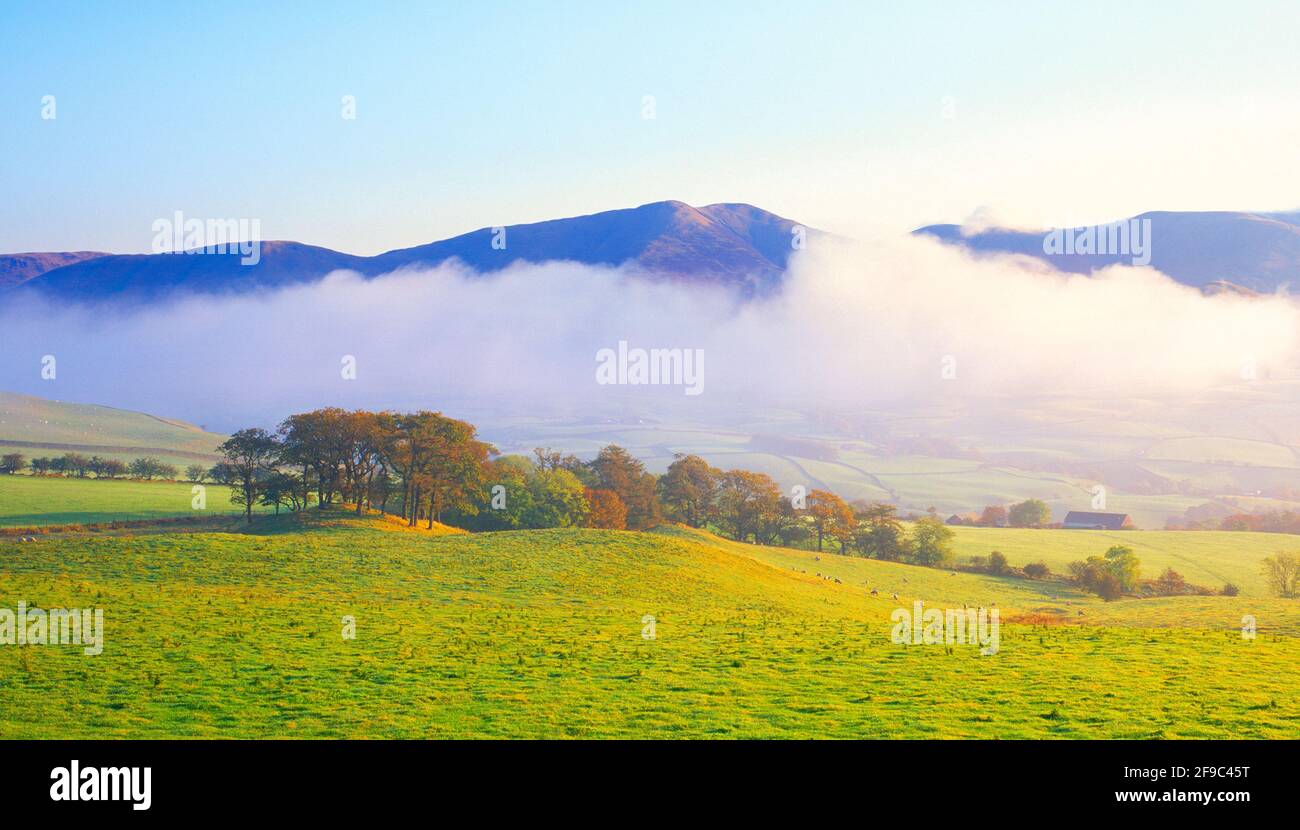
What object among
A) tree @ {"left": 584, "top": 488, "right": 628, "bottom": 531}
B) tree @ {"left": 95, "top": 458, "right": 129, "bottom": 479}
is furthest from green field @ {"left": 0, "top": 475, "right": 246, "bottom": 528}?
tree @ {"left": 584, "top": 488, "right": 628, "bottom": 531}

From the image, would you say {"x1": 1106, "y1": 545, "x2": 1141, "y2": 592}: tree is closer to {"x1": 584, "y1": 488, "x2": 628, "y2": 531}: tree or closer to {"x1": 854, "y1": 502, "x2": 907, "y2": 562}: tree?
{"x1": 854, "y1": 502, "x2": 907, "y2": 562}: tree

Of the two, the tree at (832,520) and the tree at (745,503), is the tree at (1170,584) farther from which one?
the tree at (745,503)

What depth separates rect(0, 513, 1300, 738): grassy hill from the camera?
21.0 m

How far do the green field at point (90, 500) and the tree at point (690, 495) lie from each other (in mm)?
49231

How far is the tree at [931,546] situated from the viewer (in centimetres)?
10350

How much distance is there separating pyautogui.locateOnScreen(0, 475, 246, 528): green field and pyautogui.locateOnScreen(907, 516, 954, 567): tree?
71.9 m

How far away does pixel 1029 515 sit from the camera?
16662cm

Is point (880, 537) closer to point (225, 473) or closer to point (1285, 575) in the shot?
point (1285, 575)

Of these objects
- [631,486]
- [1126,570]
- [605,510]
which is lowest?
[1126,570]

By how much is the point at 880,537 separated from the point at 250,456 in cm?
6772

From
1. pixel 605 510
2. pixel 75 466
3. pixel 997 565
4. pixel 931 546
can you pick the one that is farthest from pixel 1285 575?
pixel 75 466

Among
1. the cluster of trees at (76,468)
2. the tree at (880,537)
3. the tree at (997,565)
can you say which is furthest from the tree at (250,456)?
the tree at (997,565)
